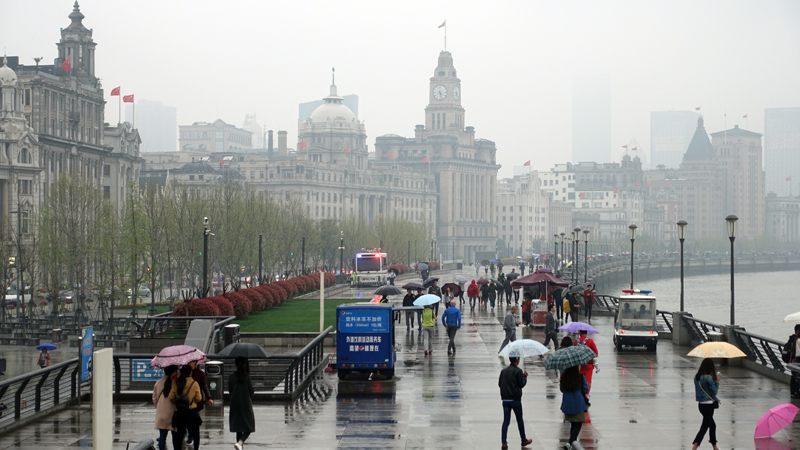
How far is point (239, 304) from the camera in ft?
150

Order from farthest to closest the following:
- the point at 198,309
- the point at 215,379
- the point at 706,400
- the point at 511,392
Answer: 1. the point at 198,309
2. the point at 215,379
3. the point at 511,392
4. the point at 706,400

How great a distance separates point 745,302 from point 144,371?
110 meters

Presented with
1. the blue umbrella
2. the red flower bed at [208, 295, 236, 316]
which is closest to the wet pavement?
the blue umbrella

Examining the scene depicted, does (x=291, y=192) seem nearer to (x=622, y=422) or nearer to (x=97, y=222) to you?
(x=97, y=222)

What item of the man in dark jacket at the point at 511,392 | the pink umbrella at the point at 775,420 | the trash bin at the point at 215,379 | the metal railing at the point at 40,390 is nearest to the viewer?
the man in dark jacket at the point at 511,392

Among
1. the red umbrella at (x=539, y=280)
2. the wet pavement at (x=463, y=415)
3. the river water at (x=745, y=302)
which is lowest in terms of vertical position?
the river water at (x=745, y=302)

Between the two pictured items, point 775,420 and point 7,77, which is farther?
point 7,77

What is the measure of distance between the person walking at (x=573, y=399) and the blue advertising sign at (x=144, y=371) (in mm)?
11582

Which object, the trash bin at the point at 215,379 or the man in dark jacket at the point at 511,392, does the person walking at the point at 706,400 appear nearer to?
the man in dark jacket at the point at 511,392

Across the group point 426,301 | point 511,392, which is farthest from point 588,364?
point 426,301

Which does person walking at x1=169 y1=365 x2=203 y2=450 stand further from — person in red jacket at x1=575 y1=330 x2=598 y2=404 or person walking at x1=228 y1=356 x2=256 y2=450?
person in red jacket at x1=575 y1=330 x2=598 y2=404

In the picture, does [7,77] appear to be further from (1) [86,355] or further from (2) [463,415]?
(2) [463,415]

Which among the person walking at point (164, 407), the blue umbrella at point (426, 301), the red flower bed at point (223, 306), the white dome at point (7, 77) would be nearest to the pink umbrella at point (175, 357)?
the person walking at point (164, 407)

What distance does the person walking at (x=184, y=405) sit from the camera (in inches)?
653
